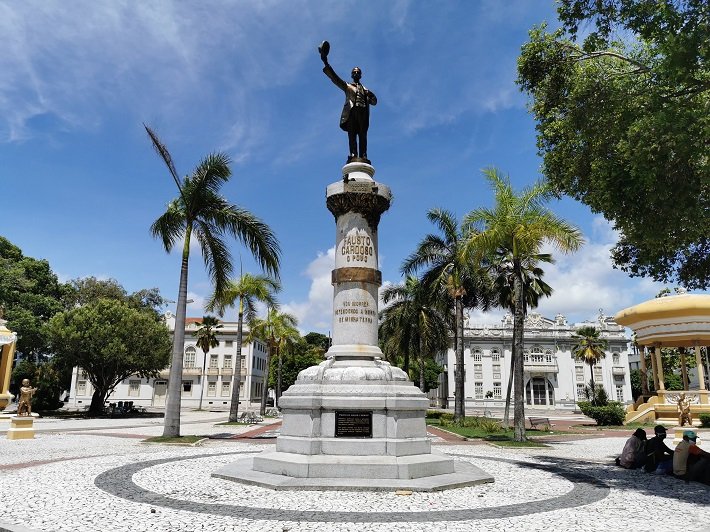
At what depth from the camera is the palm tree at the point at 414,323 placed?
38250mm

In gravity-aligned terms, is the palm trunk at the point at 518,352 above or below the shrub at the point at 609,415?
above

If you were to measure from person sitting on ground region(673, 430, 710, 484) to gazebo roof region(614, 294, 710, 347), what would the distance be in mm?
24961

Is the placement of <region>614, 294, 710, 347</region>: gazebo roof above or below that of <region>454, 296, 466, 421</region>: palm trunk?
above

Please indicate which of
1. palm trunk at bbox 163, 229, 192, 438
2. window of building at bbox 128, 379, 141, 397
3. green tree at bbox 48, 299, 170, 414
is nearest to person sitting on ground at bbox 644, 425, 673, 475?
palm trunk at bbox 163, 229, 192, 438

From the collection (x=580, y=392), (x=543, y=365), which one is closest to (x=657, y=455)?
(x=543, y=365)

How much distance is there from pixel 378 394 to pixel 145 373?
38570 mm

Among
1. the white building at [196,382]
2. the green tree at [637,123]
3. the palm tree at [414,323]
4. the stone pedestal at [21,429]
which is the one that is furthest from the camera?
the white building at [196,382]

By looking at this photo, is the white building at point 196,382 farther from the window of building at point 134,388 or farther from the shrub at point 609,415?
the shrub at point 609,415

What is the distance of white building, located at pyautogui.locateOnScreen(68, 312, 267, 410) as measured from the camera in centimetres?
7019

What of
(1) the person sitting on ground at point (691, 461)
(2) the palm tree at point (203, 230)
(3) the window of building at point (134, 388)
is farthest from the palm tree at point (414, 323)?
(3) the window of building at point (134, 388)

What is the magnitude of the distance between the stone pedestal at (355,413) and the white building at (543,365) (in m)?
65.7

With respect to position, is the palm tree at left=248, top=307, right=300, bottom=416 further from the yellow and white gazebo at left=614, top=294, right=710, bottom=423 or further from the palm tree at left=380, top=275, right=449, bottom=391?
the yellow and white gazebo at left=614, top=294, right=710, bottom=423

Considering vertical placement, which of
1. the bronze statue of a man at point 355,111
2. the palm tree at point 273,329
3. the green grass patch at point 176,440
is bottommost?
the green grass patch at point 176,440

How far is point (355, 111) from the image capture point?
13086 millimetres
